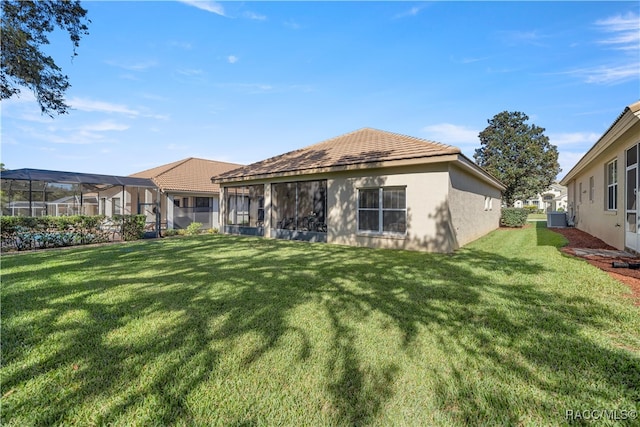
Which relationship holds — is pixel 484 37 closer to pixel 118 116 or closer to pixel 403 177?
pixel 403 177

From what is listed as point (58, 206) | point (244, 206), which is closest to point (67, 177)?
point (58, 206)

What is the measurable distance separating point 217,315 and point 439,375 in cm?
Result: 275

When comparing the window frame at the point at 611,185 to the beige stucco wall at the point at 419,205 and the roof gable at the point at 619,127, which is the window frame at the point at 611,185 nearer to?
the roof gable at the point at 619,127

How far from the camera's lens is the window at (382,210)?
9.62 meters

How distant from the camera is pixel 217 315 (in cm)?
375

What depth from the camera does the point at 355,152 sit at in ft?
37.8

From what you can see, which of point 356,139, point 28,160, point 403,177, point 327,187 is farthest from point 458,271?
point 28,160

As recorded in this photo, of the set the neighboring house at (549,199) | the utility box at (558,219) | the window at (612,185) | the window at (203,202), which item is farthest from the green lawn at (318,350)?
the neighboring house at (549,199)

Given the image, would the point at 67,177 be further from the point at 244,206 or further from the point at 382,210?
the point at 382,210

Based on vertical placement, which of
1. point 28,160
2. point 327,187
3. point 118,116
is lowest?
point 327,187

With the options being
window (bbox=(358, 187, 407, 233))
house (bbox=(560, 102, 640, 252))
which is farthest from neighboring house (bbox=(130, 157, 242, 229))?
house (bbox=(560, 102, 640, 252))

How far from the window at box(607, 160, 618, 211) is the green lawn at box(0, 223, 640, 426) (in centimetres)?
521

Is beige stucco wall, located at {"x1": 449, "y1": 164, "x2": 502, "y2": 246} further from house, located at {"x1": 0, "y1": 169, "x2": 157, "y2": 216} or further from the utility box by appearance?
house, located at {"x1": 0, "y1": 169, "x2": 157, "y2": 216}

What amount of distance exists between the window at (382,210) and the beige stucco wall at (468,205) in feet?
5.14
